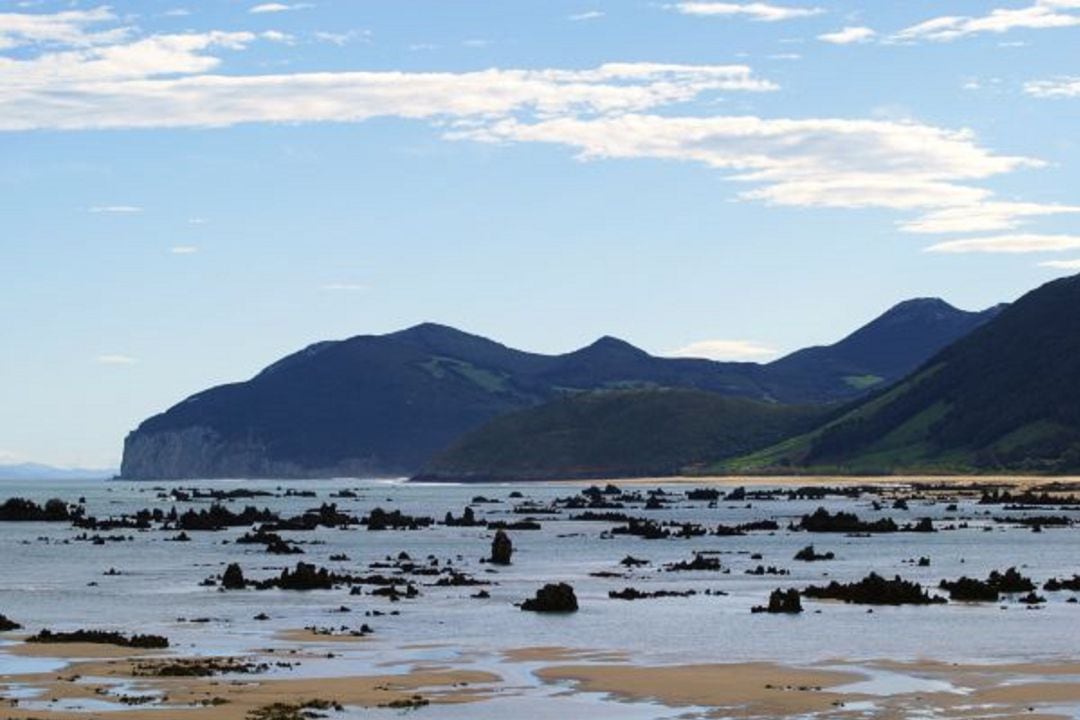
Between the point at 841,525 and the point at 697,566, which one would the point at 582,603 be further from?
the point at 841,525

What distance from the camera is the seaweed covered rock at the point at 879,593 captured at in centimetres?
7488

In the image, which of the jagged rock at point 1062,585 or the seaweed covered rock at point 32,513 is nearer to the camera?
the jagged rock at point 1062,585

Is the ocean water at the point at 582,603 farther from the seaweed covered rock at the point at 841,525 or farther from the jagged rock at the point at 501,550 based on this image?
the seaweed covered rock at the point at 841,525

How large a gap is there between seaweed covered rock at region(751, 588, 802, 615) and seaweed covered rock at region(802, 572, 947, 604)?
5.28 metres

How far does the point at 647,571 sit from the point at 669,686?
5057cm

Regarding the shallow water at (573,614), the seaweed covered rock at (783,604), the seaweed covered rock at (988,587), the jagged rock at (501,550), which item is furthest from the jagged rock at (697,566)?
the seaweed covered rock at (783,604)

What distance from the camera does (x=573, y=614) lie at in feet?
232

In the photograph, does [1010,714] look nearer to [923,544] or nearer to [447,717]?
[447,717]

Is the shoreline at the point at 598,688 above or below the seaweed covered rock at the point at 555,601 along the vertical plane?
below

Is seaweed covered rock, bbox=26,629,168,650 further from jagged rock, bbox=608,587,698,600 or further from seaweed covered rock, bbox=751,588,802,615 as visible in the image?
jagged rock, bbox=608,587,698,600

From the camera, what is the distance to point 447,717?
136 ft

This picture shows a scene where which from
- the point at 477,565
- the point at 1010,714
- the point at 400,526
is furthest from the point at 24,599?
the point at 400,526

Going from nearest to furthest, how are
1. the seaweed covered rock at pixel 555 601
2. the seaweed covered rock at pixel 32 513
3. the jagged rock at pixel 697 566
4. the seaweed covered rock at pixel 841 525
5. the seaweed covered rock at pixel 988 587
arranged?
1. the seaweed covered rock at pixel 555 601
2. the seaweed covered rock at pixel 988 587
3. the jagged rock at pixel 697 566
4. the seaweed covered rock at pixel 841 525
5. the seaweed covered rock at pixel 32 513

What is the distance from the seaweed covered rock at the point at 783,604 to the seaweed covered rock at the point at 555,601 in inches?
279
